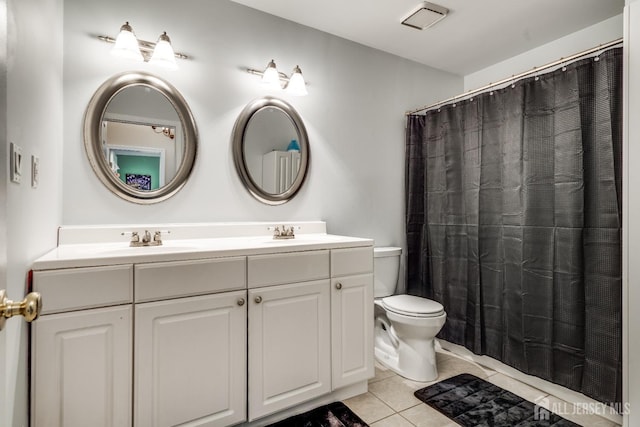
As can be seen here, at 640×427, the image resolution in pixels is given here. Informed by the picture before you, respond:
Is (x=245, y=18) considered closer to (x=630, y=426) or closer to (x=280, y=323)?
(x=280, y=323)

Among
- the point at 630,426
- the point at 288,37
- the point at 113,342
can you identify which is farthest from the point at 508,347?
the point at 288,37

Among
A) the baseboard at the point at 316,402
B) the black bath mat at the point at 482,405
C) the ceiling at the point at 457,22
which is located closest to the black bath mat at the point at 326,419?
the baseboard at the point at 316,402

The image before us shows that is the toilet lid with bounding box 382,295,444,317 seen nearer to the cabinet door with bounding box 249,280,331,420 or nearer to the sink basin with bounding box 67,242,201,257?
the cabinet door with bounding box 249,280,331,420

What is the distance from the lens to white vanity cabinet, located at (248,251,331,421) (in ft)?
5.25

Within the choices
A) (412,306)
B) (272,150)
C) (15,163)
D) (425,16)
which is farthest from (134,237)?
(425,16)

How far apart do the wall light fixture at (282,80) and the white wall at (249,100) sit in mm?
Answer: 51

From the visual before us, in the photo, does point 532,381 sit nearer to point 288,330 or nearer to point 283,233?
point 288,330

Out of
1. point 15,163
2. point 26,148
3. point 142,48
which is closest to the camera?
point 15,163

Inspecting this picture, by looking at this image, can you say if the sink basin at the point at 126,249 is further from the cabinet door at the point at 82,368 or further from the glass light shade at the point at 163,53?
the glass light shade at the point at 163,53

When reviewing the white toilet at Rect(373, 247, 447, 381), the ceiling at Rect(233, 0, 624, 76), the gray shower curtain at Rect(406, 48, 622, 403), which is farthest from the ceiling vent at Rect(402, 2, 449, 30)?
the white toilet at Rect(373, 247, 447, 381)

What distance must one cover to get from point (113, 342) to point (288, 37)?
2071 mm

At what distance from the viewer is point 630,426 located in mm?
1593

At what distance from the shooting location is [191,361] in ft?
4.71

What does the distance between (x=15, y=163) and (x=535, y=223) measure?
2.42 meters
